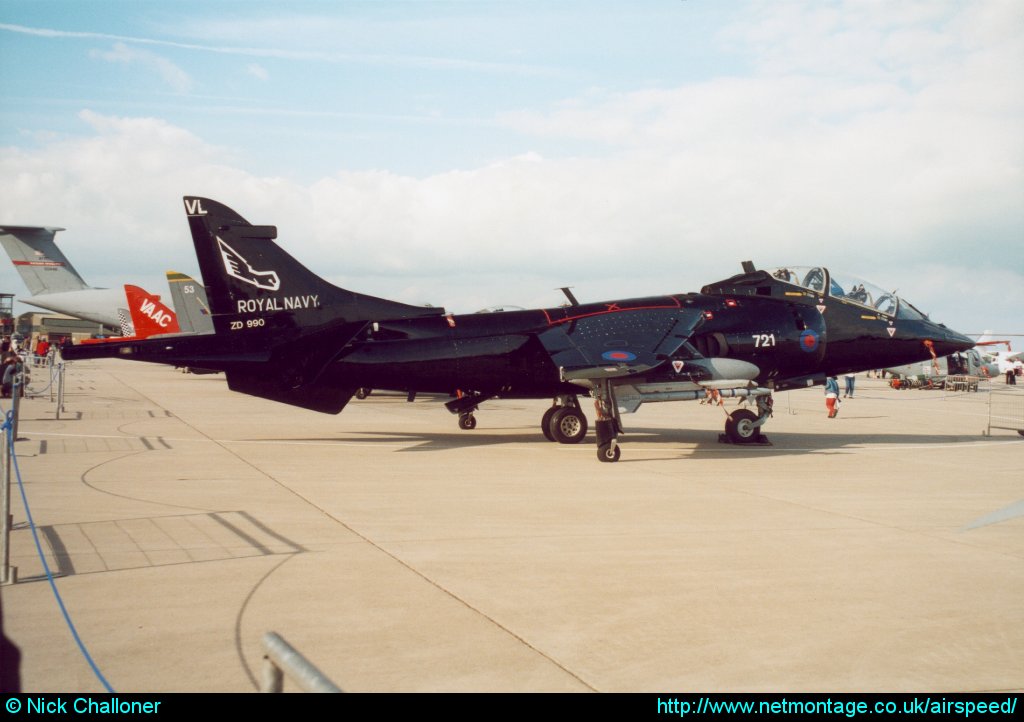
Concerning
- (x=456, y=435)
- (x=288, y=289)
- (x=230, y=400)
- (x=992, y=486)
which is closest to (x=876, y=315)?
(x=992, y=486)

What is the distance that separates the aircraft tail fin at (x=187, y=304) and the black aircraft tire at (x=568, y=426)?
71.9 feet

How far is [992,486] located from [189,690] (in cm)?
1152

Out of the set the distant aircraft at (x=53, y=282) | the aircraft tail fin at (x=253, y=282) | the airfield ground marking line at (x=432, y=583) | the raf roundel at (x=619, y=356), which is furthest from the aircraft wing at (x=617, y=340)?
the distant aircraft at (x=53, y=282)

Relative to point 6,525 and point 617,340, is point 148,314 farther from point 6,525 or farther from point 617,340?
point 6,525

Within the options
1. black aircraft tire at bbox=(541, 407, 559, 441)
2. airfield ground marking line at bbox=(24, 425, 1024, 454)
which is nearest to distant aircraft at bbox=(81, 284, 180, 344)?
airfield ground marking line at bbox=(24, 425, 1024, 454)

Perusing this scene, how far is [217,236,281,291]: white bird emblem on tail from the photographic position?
14773 millimetres

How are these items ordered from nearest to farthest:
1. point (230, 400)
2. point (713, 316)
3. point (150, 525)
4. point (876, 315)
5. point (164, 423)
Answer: point (150, 525) < point (713, 316) < point (876, 315) < point (164, 423) < point (230, 400)

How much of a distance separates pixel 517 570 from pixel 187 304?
102 ft

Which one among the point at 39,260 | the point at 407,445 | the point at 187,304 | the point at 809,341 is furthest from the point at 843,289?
the point at 39,260

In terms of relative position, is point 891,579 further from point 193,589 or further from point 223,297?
point 223,297

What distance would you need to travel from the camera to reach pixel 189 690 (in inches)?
177

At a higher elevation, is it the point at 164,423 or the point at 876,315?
the point at 876,315

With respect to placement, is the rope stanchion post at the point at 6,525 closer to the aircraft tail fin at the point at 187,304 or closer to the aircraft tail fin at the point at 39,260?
the aircraft tail fin at the point at 187,304

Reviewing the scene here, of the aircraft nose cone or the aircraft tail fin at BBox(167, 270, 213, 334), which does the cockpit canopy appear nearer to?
the aircraft nose cone
